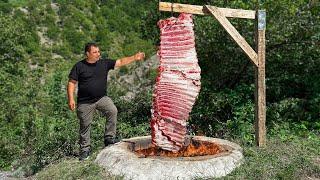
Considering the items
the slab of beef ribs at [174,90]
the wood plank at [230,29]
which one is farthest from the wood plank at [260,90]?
the slab of beef ribs at [174,90]

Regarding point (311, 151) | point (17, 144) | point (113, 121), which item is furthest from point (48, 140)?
point (311, 151)

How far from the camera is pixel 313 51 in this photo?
41.3 ft

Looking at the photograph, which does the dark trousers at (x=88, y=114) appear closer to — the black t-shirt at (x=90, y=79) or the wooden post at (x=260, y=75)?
the black t-shirt at (x=90, y=79)

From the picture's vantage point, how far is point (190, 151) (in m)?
8.15

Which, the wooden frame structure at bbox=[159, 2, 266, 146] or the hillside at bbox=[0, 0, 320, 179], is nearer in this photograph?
the wooden frame structure at bbox=[159, 2, 266, 146]

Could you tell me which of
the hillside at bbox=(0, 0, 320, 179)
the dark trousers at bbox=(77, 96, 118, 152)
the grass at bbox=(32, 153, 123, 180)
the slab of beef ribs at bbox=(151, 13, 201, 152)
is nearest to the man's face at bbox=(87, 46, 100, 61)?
the dark trousers at bbox=(77, 96, 118, 152)

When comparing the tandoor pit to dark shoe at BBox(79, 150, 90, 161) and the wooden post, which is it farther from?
the wooden post

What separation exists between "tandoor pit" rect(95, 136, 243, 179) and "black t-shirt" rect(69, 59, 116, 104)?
0.85 meters

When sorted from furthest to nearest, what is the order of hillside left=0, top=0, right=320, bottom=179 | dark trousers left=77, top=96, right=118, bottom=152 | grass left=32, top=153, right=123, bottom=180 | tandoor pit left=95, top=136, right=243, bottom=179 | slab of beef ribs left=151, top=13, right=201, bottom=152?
hillside left=0, top=0, right=320, bottom=179
dark trousers left=77, top=96, right=118, bottom=152
slab of beef ribs left=151, top=13, right=201, bottom=152
grass left=32, top=153, right=123, bottom=180
tandoor pit left=95, top=136, right=243, bottom=179

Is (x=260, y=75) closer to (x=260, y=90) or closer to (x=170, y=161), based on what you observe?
(x=260, y=90)

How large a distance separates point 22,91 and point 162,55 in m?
8.03

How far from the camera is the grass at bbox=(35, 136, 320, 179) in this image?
7391 mm

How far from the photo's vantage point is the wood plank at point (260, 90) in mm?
8617

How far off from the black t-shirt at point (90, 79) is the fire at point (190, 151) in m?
1.09
